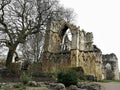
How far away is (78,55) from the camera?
140ft

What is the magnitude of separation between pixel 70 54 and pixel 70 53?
0.98 feet

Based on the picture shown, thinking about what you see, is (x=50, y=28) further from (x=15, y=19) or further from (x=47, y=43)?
(x=15, y=19)

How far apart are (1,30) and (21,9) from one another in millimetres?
4506

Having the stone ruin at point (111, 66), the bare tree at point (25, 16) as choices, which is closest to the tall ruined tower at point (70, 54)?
the bare tree at point (25, 16)

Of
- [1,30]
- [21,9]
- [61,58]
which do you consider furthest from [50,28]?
[1,30]

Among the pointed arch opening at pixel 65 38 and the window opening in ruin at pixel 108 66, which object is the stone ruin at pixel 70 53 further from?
the window opening in ruin at pixel 108 66

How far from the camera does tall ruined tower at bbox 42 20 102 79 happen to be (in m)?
42.7

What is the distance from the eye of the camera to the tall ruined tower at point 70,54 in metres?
42.7

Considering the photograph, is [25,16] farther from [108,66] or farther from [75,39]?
[108,66]

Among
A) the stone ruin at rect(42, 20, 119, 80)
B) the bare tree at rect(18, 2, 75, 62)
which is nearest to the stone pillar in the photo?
the stone ruin at rect(42, 20, 119, 80)

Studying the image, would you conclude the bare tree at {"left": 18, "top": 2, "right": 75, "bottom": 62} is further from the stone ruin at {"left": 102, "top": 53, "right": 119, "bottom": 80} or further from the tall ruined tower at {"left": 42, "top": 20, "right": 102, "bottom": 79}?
→ the stone ruin at {"left": 102, "top": 53, "right": 119, "bottom": 80}

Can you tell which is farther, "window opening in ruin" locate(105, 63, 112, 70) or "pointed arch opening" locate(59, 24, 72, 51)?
"window opening in ruin" locate(105, 63, 112, 70)

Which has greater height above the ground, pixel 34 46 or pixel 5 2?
pixel 5 2

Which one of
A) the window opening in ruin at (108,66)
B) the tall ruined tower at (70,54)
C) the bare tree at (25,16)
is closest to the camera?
the bare tree at (25,16)
